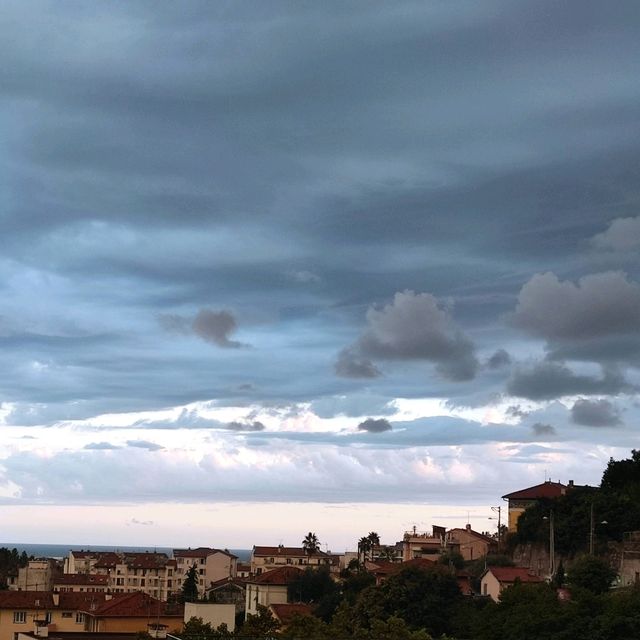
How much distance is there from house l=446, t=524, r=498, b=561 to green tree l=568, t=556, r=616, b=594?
36399 millimetres

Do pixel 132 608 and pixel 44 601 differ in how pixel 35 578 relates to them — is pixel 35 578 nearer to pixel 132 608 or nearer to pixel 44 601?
pixel 44 601

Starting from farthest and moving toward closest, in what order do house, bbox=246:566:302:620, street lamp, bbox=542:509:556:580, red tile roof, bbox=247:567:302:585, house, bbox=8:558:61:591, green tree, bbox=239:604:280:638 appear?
house, bbox=8:558:61:591
red tile roof, bbox=247:567:302:585
house, bbox=246:566:302:620
street lamp, bbox=542:509:556:580
green tree, bbox=239:604:280:638

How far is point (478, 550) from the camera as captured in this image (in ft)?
427

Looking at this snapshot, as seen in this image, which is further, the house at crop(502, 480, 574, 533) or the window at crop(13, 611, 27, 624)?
the house at crop(502, 480, 574, 533)

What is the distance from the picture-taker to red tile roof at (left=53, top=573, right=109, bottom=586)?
140m

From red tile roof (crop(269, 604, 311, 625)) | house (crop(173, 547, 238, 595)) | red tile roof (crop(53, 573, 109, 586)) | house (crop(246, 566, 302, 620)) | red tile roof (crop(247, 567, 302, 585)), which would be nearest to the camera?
red tile roof (crop(269, 604, 311, 625))

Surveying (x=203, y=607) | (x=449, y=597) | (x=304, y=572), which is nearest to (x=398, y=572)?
(x=449, y=597)

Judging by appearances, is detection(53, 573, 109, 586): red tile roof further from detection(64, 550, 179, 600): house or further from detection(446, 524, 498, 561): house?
detection(446, 524, 498, 561): house

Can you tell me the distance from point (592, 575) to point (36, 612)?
43.7 meters

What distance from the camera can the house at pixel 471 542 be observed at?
126831 mm

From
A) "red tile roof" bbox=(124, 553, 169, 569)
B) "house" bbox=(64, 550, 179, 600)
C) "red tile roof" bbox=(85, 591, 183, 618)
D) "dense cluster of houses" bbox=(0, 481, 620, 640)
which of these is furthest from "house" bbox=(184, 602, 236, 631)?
"red tile roof" bbox=(124, 553, 169, 569)

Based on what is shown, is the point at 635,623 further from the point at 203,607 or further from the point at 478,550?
the point at 478,550

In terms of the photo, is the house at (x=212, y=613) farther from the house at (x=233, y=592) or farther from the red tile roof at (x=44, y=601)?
the house at (x=233, y=592)

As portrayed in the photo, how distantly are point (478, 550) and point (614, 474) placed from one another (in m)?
25.2
